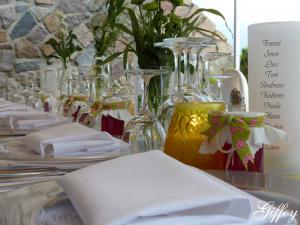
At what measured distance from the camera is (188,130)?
0.87 m

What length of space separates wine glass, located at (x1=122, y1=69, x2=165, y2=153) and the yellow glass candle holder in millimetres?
64

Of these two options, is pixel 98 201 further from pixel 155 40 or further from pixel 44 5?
pixel 44 5

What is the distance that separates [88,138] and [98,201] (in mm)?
528

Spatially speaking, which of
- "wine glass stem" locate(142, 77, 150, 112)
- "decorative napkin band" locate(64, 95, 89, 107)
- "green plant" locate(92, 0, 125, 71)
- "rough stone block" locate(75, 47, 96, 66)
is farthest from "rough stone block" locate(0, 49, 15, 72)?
"wine glass stem" locate(142, 77, 150, 112)

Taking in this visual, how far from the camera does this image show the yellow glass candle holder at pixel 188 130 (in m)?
0.85

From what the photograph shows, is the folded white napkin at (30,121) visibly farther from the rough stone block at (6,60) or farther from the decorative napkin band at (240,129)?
the rough stone block at (6,60)

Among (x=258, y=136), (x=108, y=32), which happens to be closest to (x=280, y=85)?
(x=258, y=136)

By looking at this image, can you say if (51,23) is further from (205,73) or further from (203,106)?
(203,106)

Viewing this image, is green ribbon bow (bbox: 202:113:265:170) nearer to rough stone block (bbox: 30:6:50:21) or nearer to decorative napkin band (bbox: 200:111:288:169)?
decorative napkin band (bbox: 200:111:288:169)

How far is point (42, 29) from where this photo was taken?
4355 millimetres

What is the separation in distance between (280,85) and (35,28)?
3.79 meters

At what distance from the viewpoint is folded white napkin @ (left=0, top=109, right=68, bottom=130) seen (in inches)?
55.1

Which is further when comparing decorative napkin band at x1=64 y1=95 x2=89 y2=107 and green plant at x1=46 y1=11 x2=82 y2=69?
green plant at x1=46 y1=11 x2=82 y2=69

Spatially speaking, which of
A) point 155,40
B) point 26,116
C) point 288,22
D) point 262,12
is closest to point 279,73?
point 288,22
